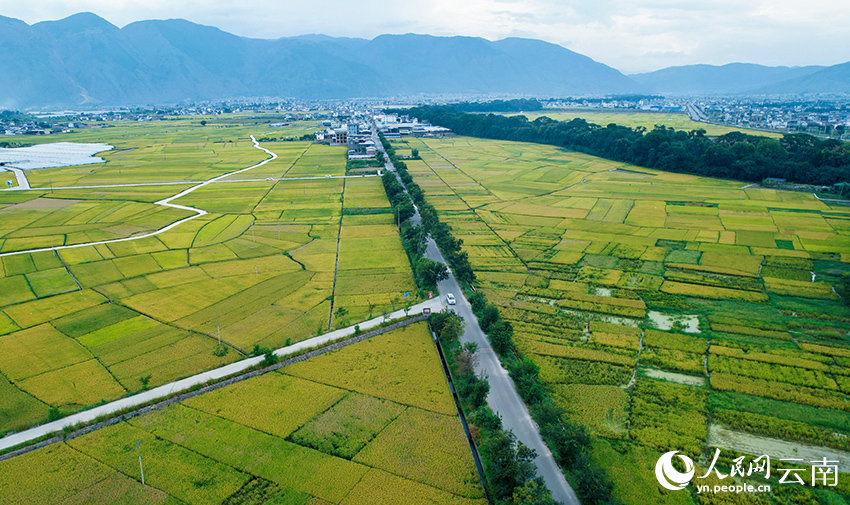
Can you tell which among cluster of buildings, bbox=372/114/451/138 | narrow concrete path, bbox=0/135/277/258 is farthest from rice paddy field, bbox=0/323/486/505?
cluster of buildings, bbox=372/114/451/138

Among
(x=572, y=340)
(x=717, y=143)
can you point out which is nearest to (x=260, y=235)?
(x=572, y=340)

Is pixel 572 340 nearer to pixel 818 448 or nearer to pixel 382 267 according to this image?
pixel 818 448
